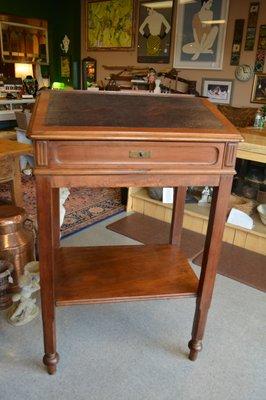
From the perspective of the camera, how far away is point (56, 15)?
6.35 m

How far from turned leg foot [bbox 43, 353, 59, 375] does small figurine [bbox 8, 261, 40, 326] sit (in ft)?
1.15

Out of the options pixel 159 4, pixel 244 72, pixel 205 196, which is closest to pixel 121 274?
pixel 205 196

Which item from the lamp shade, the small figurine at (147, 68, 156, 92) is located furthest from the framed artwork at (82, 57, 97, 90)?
the lamp shade

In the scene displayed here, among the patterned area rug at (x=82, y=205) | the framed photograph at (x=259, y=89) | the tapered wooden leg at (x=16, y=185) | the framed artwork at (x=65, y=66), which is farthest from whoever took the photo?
the framed artwork at (x=65, y=66)

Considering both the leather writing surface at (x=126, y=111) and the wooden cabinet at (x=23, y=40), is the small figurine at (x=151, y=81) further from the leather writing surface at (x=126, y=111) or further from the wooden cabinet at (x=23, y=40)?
the wooden cabinet at (x=23, y=40)

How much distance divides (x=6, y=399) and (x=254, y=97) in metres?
4.03

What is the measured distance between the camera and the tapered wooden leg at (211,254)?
1.19m

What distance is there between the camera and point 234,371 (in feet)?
4.63

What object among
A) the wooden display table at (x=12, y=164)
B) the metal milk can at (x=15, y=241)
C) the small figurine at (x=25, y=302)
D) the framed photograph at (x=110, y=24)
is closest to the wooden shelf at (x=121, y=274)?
the small figurine at (x=25, y=302)

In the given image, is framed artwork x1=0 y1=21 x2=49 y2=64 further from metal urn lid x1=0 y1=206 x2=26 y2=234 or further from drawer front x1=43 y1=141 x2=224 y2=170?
drawer front x1=43 y1=141 x2=224 y2=170

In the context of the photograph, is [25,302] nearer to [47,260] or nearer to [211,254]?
[47,260]

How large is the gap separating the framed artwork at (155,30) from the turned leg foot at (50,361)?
14.7 feet

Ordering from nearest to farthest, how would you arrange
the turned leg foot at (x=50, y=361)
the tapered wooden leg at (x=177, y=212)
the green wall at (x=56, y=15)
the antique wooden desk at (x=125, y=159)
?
the antique wooden desk at (x=125, y=159) < the turned leg foot at (x=50, y=361) < the tapered wooden leg at (x=177, y=212) < the green wall at (x=56, y=15)

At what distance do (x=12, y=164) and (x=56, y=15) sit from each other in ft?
17.2
